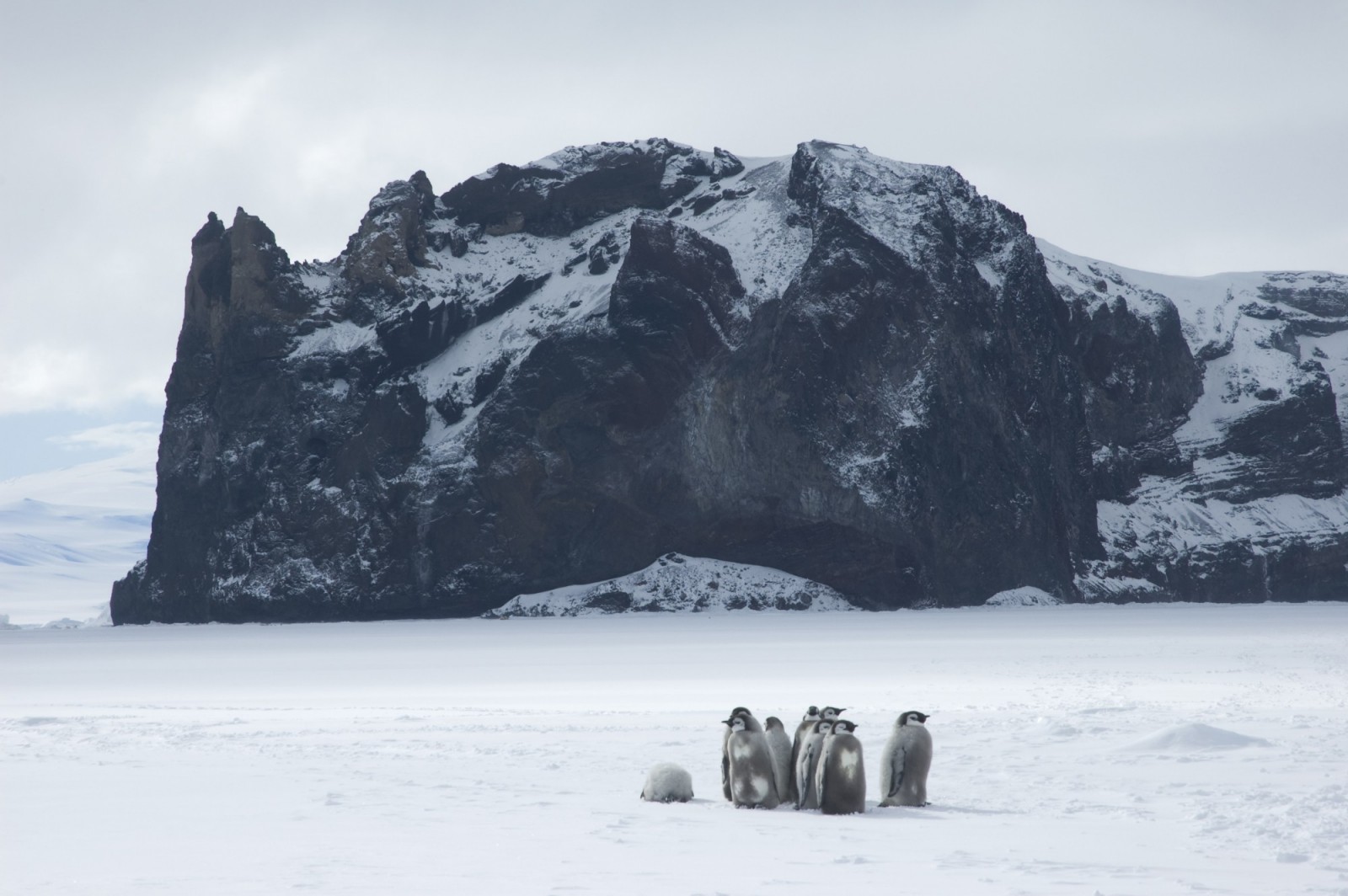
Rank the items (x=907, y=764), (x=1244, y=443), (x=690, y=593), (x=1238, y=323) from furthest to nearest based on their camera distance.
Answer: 1. (x=1238, y=323)
2. (x=1244, y=443)
3. (x=690, y=593)
4. (x=907, y=764)

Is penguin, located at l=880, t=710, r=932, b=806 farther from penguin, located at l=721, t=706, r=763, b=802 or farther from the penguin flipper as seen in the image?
penguin, located at l=721, t=706, r=763, b=802

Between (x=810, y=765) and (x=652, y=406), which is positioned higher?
(x=652, y=406)

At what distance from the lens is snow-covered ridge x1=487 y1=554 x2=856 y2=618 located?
106812 mm

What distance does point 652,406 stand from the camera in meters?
113

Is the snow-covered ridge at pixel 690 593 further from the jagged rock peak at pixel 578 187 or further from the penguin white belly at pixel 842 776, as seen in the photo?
the penguin white belly at pixel 842 776

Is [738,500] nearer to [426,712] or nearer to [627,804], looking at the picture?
[426,712]

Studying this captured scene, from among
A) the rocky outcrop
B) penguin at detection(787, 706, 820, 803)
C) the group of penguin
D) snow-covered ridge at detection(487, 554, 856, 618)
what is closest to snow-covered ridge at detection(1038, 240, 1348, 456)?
the rocky outcrop

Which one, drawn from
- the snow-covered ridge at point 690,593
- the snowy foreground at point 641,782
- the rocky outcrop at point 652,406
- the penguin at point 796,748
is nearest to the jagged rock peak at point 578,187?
→ the rocky outcrop at point 652,406

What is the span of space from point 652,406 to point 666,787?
95.9 meters

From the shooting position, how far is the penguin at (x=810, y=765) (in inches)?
696

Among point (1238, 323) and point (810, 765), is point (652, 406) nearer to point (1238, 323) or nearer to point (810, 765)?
point (1238, 323)

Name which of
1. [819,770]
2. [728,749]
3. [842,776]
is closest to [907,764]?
[842,776]

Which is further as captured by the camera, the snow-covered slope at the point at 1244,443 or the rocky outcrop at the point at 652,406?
the snow-covered slope at the point at 1244,443

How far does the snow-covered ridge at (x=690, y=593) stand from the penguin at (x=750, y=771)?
88.4 metres
